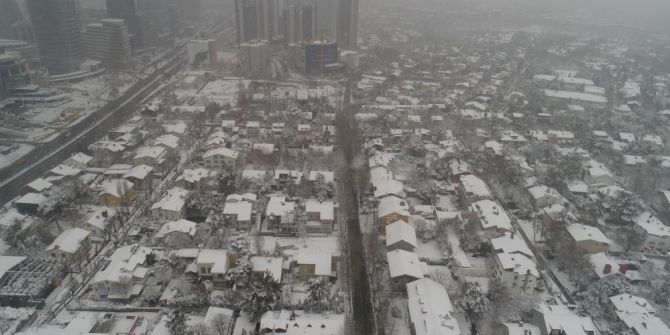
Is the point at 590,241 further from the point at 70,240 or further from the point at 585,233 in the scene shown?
the point at 70,240

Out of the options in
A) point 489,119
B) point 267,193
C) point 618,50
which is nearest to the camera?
point 267,193

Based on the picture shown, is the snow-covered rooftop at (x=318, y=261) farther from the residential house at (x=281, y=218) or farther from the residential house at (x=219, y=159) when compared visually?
the residential house at (x=219, y=159)

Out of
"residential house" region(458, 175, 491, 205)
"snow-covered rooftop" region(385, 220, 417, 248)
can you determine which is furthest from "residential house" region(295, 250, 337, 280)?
"residential house" region(458, 175, 491, 205)

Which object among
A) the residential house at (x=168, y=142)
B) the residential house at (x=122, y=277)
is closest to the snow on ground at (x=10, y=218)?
the residential house at (x=122, y=277)

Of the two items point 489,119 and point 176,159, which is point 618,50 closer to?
point 489,119

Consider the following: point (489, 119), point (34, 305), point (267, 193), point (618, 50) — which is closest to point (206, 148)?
point (267, 193)

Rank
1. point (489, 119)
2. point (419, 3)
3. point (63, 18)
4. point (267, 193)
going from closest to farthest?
point (267, 193), point (489, 119), point (63, 18), point (419, 3)

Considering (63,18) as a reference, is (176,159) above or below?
below
